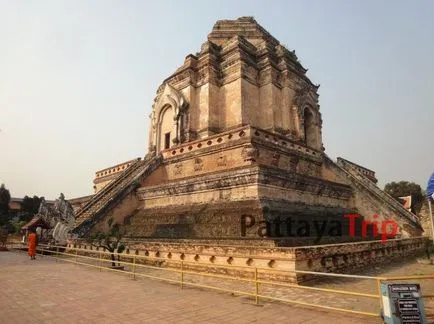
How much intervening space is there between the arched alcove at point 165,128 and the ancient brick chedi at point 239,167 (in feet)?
0.21

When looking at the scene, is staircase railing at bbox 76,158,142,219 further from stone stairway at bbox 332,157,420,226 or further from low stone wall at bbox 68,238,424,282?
stone stairway at bbox 332,157,420,226

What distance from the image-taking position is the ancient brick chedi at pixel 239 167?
11.8 metres

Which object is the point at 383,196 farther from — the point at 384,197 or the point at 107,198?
the point at 107,198

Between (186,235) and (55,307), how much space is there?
5989 millimetres

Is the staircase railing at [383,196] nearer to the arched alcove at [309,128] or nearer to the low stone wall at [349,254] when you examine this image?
the low stone wall at [349,254]

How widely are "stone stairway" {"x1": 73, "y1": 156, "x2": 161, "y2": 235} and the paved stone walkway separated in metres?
5.40

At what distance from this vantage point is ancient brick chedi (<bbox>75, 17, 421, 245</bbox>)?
1180cm

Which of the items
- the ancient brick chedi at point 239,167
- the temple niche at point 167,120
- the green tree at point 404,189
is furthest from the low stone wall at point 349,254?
the green tree at point 404,189

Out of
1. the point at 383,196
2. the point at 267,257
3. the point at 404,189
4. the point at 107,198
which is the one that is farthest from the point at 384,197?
the point at 404,189

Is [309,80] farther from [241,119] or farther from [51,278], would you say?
[51,278]

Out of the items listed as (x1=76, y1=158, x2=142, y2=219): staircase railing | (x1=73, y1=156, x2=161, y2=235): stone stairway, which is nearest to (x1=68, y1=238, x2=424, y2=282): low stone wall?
(x1=73, y1=156, x2=161, y2=235): stone stairway

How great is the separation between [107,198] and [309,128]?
45.9ft

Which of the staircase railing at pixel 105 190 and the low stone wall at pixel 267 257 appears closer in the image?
the low stone wall at pixel 267 257

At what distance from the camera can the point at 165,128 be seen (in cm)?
2192
